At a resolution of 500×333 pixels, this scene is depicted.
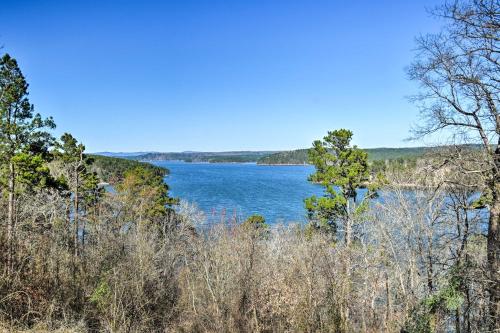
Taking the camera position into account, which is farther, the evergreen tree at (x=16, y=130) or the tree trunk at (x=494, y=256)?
the evergreen tree at (x=16, y=130)

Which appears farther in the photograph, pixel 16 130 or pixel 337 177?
pixel 337 177

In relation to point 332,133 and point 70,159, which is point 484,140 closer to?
point 332,133

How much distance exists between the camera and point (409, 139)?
10203 millimetres

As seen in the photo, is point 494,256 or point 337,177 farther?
point 337,177

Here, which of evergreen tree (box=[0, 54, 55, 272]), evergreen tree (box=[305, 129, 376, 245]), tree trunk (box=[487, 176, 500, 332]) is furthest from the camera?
evergreen tree (box=[305, 129, 376, 245])

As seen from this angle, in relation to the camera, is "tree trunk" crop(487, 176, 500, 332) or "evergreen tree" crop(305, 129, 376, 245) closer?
"tree trunk" crop(487, 176, 500, 332)

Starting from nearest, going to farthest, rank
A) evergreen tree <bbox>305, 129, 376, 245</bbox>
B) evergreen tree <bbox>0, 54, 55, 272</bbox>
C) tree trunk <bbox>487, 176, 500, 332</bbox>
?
1. tree trunk <bbox>487, 176, 500, 332</bbox>
2. evergreen tree <bbox>0, 54, 55, 272</bbox>
3. evergreen tree <bbox>305, 129, 376, 245</bbox>

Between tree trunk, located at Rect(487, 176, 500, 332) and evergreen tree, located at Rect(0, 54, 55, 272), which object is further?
evergreen tree, located at Rect(0, 54, 55, 272)

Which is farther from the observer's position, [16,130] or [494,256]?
[16,130]

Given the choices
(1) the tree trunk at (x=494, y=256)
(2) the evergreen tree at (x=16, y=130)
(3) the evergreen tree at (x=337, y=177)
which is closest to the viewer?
(1) the tree trunk at (x=494, y=256)

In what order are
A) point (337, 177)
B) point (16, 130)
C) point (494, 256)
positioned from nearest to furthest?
point (494, 256) < point (16, 130) < point (337, 177)

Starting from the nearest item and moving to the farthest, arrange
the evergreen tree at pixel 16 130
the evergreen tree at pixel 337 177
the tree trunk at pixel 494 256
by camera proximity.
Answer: the tree trunk at pixel 494 256 < the evergreen tree at pixel 16 130 < the evergreen tree at pixel 337 177

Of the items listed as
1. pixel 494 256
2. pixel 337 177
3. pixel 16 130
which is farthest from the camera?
pixel 337 177

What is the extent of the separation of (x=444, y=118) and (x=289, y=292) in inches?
234
